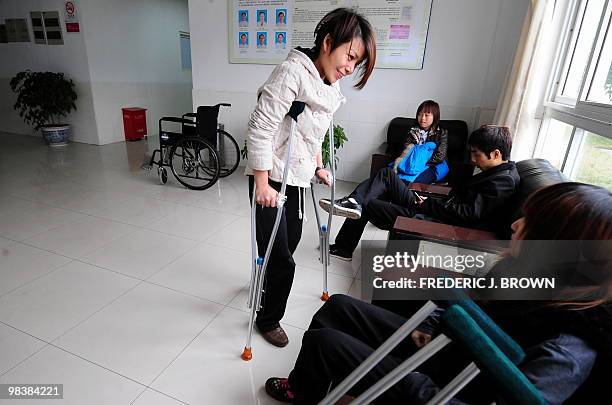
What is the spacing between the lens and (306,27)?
3.90m

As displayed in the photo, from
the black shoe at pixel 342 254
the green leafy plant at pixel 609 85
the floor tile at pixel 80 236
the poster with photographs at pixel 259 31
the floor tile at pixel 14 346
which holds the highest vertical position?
the poster with photographs at pixel 259 31

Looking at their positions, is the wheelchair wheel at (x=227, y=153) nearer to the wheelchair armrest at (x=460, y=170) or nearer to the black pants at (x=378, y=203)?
the black pants at (x=378, y=203)

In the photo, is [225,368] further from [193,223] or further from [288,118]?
[193,223]

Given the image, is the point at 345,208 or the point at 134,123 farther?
the point at 134,123

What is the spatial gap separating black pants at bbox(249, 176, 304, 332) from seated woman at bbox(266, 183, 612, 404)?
0.48m

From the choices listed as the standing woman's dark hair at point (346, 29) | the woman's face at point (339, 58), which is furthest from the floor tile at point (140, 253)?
the standing woman's dark hair at point (346, 29)

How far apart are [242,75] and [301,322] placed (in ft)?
11.7

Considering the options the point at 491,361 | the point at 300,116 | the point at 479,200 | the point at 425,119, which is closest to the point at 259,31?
the point at 425,119

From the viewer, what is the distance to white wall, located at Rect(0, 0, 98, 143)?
5367 mm

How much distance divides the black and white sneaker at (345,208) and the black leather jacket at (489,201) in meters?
0.55

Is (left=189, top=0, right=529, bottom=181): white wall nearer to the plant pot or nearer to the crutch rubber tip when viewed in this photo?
the plant pot

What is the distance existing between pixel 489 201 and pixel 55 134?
6.32 meters

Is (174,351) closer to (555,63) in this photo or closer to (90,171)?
(555,63)

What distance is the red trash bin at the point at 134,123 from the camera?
585cm
